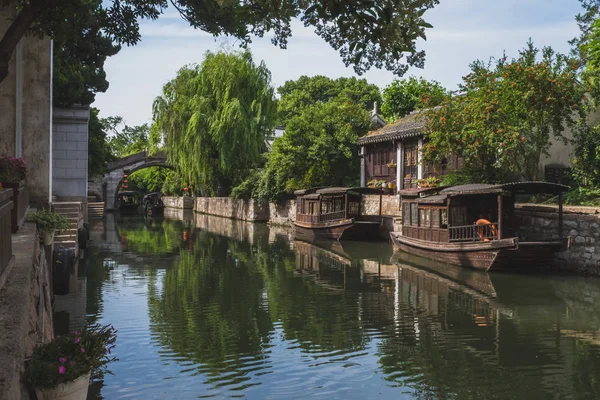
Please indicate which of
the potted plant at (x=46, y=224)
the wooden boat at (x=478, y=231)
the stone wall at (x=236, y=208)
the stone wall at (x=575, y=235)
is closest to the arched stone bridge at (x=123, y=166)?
the stone wall at (x=236, y=208)

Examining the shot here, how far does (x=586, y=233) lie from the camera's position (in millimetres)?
16062

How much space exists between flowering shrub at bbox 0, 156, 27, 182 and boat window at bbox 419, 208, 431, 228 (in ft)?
40.4

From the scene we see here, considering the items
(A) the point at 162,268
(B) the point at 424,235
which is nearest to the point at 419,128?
(B) the point at 424,235

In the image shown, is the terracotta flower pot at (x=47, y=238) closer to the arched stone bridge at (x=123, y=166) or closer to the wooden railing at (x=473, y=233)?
the wooden railing at (x=473, y=233)

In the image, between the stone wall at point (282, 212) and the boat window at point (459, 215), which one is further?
the stone wall at point (282, 212)

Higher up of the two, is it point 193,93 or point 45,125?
point 193,93

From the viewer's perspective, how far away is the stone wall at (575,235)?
626 inches

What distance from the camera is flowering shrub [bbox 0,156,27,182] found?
10075 mm

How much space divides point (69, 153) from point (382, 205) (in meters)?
13.1

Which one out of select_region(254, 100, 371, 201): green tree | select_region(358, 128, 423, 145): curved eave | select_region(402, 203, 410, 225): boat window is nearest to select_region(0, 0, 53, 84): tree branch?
select_region(402, 203, 410, 225): boat window

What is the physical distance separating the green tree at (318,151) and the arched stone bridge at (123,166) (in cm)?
1883

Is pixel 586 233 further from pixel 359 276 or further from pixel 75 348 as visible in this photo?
pixel 75 348

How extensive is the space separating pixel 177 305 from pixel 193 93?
27204 millimetres

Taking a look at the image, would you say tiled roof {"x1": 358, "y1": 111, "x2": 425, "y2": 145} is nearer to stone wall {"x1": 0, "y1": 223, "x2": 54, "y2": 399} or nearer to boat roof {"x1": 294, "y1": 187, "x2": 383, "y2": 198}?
boat roof {"x1": 294, "y1": 187, "x2": 383, "y2": 198}
